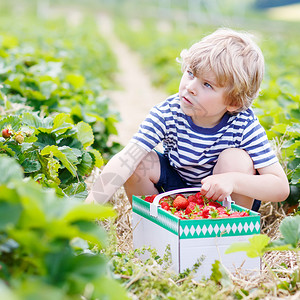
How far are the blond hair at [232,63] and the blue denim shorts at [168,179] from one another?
441mm

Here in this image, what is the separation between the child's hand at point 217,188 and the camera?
2.10m

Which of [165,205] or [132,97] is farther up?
[165,205]

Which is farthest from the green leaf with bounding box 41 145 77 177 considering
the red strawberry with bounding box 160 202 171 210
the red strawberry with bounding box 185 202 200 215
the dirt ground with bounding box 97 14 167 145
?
the dirt ground with bounding box 97 14 167 145

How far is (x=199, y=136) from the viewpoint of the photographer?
242 centimetres

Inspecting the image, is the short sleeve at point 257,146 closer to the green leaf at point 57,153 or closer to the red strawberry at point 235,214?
the red strawberry at point 235,214

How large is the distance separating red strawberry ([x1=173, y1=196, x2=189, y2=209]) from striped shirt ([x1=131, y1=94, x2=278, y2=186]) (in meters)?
0.34

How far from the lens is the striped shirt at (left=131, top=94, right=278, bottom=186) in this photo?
2.39 metres

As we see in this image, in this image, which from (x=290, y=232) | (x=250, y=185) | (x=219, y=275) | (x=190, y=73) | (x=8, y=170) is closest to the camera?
(x=8, y=170)

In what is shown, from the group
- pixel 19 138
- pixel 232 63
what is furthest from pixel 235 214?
→ pixel 19 138

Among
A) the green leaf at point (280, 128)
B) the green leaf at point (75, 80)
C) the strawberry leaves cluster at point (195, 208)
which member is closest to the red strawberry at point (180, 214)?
the strawberry leaves cluster at point (195, 208)

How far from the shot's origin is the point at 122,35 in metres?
25.4

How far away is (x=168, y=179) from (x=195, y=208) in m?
0.53

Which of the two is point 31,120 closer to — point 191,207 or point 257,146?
point 191,207

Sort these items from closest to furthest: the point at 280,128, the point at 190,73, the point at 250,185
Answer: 1. the point at 250,185
2. the point at 190,73
3. the point at 280,128
